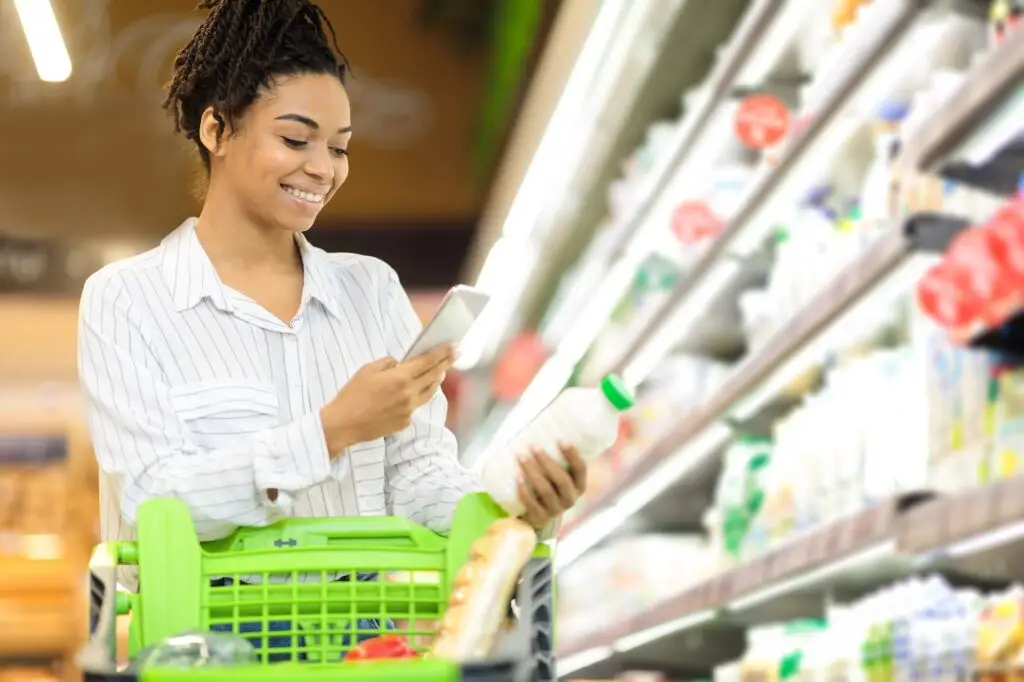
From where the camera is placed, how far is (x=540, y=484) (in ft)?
5.52

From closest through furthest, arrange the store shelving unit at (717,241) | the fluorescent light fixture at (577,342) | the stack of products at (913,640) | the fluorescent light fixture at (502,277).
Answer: the stack of products at (913,640) → the store shelving unit at (717,241) → the fluorescent light fixture at (577,342) → the fluorescent light fixture at (502,277)

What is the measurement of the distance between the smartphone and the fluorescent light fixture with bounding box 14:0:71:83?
13.6ft

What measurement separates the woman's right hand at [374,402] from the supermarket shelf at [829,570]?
77 centimetres

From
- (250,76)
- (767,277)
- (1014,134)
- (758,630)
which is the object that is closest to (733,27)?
(767,277)

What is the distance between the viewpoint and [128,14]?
20.9 ft

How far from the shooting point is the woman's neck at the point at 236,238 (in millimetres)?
1913

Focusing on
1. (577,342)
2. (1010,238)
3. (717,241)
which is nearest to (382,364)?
(1010,238)

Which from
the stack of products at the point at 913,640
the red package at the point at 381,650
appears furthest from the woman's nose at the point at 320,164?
the stack of products at the point at 913,640

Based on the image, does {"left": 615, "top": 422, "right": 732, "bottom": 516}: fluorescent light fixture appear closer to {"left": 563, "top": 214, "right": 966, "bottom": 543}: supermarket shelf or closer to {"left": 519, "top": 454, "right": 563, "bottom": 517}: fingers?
{"left": 563, "top": 214, "right": 966, "bottom": 543}: supermarket shelf

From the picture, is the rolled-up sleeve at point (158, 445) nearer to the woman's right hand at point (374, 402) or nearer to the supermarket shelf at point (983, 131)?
the woman's right hand at point (374, 402)

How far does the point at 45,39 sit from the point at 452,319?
202 inches

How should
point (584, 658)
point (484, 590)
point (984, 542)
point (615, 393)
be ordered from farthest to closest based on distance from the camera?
point (584, 658) < point (984, 542) < point (615, 393) < point (484, 590)

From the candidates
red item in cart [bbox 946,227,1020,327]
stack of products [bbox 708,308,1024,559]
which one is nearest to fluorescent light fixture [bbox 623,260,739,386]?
stack of products [bbox 708,308,1024,559]

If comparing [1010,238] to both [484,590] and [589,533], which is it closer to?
[484,590]
